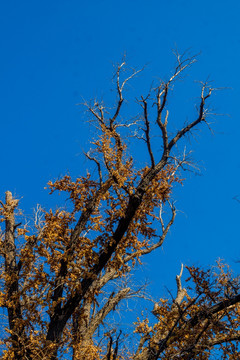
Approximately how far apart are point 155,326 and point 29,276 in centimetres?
491

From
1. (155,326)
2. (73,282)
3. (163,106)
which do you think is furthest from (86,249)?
(155,326)

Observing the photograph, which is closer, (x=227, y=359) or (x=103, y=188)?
(x=227, y=359)

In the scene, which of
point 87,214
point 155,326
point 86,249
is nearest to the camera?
point 86,249

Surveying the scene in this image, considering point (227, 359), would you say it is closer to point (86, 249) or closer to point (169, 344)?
point (169, 344)

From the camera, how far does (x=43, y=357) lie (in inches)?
340

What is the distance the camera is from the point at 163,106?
8961 mm

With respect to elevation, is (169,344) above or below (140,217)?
below

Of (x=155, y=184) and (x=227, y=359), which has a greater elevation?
(x=155, y=184)

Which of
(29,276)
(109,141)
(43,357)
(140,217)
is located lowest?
(43,357)

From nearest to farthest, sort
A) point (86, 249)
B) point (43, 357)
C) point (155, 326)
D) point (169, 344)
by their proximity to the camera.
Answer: point (169, 344) < point (43, 357) < point (86, 249) < point (155, 326)

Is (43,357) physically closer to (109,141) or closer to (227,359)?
(227,359)

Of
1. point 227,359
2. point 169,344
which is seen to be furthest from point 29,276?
point 227,359

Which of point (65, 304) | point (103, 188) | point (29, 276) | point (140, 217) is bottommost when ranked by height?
point (65, 304)

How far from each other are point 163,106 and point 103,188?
8.21ft
